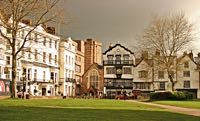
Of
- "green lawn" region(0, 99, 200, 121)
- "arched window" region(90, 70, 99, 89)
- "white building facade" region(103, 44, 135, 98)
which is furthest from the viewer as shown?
"arched window" region(90, 70, 99, 89)

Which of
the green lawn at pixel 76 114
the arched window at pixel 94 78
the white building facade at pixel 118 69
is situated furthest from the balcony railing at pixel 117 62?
the green lawn at pixel 76 114

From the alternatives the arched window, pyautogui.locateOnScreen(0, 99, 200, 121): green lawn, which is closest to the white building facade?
the arched window

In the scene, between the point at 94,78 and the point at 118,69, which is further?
the point at 118,69

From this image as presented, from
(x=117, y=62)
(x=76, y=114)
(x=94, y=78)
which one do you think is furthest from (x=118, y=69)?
(x=76, y=114)

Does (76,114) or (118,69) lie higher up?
(118,69)

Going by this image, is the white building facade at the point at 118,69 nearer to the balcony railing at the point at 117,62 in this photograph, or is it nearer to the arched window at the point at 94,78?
the balcony railing at the point at 117,62

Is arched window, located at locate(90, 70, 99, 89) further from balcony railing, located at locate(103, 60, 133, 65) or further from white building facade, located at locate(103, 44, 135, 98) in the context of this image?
balcony railing, located at locate(103, 60, 133, 65)

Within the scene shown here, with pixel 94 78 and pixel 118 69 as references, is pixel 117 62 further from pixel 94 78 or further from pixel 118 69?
pixel 94 78

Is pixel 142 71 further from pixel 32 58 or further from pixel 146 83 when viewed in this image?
pixel 32 58

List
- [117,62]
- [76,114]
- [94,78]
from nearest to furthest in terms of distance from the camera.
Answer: [76,114]
[94,78]
[117,62]

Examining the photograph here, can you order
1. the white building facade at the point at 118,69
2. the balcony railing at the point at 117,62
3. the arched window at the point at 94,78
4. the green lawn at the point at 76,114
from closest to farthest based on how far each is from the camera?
the green lawn at the point at 76,114
the white building facade at the point at 118,69
the arched window at the point at 94,78
the balcony railing at the point at 117,62

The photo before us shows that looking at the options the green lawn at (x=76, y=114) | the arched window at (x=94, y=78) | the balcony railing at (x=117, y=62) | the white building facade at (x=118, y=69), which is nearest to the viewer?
the green lawn at (x=76, y=114)

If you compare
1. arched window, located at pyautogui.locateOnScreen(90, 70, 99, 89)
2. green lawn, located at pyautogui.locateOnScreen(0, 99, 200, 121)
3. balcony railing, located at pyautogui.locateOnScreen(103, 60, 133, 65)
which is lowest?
green lawn, located at pyautogui.locateOnScreen(0, 99, 200, 121)

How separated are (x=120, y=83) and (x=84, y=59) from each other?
2052cm
